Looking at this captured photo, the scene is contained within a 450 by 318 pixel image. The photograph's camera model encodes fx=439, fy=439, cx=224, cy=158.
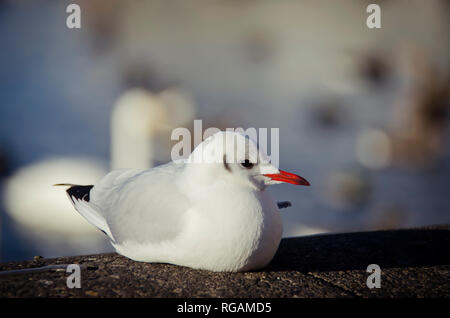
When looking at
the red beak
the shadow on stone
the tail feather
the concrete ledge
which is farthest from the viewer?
the tail feather

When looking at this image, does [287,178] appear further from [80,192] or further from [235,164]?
[80,192]

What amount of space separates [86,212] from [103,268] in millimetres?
388

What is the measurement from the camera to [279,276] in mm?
1326

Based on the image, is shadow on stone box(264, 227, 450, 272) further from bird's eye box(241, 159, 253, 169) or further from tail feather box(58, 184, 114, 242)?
tail feather box(58, 184, 114, 242)

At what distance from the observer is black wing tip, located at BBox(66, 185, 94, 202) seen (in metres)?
1.74

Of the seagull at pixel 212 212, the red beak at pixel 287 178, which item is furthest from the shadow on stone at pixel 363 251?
the red beak at pixel 287 178

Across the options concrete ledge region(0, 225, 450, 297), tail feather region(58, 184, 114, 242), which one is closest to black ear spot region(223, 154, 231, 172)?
concrete ledge region(0, 225, 450, 297)

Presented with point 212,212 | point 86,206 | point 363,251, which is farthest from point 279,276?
point 86,206

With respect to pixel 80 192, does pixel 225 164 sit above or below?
above

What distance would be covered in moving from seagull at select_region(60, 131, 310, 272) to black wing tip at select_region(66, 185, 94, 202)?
0.32 metres

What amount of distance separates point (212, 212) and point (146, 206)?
0.26 metres
